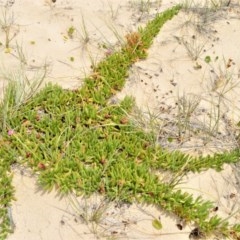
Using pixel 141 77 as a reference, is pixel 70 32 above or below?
above

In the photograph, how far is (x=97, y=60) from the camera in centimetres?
461

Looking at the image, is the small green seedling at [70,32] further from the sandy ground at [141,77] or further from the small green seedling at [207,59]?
the small green seedling at [207,59]

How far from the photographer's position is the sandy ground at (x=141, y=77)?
132 inches

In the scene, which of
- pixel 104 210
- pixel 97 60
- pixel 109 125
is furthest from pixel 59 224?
pixel 97 60

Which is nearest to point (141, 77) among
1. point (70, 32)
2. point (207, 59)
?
point (207, 59)

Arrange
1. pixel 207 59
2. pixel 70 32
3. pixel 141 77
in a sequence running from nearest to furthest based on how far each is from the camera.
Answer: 1. pixel 141 77
2. pixel 207 59
3. pixel 70 32

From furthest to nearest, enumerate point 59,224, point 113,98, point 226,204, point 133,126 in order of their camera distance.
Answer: point 113,98, point 133,126, point 226,204, point 59,224

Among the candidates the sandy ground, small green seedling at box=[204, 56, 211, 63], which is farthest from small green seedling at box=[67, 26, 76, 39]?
small green seedling at box=[204, 56, 211, 63]

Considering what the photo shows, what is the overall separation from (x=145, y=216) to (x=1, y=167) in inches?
50.7

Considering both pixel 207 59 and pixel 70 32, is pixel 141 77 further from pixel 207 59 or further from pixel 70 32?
pixel 70 32

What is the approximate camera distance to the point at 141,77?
177 inches

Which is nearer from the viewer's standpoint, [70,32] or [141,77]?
[141,77]

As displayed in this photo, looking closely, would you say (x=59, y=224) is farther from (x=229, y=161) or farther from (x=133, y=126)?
(x=229, y=161)

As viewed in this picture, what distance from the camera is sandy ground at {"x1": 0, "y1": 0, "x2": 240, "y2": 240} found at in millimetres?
3354
